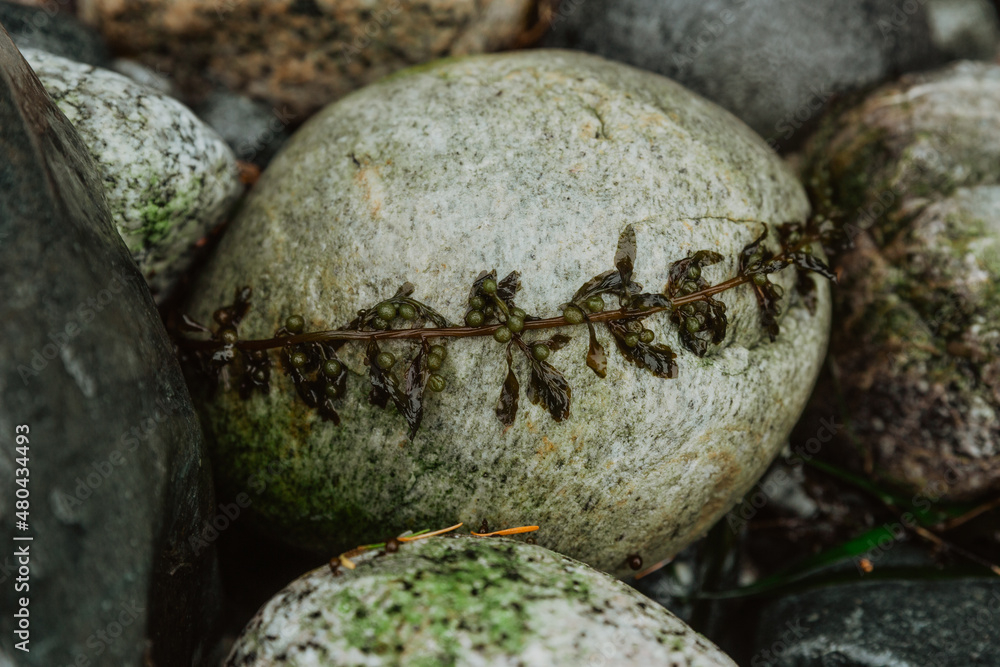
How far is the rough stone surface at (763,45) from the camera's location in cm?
376

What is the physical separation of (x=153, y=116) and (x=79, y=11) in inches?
61.9

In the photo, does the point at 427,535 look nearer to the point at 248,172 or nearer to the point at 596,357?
the point at 596,357

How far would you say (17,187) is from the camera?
1.95 meters

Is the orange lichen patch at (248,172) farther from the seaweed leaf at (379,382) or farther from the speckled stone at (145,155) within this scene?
the seaweed leaf at (379,382)

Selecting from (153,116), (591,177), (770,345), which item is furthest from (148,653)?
(770,345)

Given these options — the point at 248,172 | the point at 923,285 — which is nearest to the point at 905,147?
the point at 923,285

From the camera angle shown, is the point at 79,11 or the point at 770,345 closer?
the point at 770,345

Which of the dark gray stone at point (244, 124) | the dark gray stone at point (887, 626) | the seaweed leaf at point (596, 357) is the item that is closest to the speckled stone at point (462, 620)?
the seaweed leaf at point (596, 357)

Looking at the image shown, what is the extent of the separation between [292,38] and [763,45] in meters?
2.53

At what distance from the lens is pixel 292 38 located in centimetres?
356

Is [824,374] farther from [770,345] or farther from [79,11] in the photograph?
[79,11]

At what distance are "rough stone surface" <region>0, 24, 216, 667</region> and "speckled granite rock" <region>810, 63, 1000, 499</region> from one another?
3.16m

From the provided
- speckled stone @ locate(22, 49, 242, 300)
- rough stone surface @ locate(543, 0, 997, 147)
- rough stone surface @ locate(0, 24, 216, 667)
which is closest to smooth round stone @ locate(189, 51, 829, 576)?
speckled stone @ locate(22, 49, 242, 300)

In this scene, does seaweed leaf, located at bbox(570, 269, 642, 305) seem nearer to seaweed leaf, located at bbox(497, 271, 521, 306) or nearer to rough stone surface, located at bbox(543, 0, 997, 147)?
seaweed leaf, located at bbox(497, 271, 521, 306)
